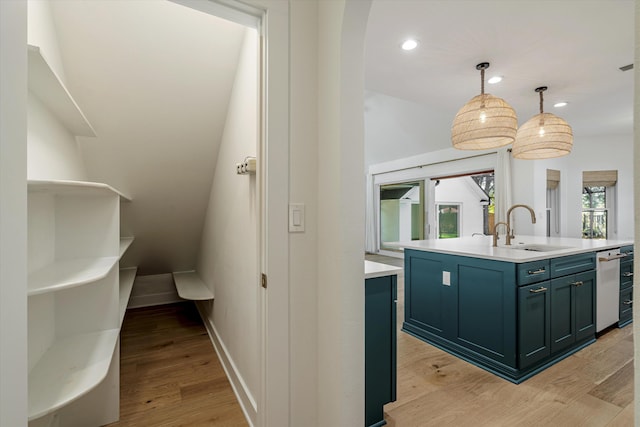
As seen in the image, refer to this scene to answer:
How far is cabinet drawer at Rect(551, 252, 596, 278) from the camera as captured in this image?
2.41 meters

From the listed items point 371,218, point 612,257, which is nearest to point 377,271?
point 612,257

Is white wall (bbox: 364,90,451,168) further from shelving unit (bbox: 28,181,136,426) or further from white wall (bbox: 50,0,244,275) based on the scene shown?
shelving unit (bbox: 28,181,136,426)

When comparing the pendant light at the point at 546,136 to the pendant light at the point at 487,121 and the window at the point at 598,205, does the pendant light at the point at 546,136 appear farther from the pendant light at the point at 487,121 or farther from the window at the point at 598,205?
the window at the point at 598,205

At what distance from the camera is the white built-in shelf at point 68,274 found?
4.03 feet

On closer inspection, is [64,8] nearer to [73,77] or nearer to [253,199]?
[73,77]

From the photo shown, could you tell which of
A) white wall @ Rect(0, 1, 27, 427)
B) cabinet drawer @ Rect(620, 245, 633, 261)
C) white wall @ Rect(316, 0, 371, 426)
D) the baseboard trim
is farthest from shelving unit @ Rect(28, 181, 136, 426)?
cabinet drawer @ Rect(620, 245, 633, 261)

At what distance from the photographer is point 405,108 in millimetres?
5180

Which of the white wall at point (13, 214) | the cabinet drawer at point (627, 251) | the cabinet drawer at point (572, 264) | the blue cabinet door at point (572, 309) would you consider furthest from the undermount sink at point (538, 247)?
the white wall at point (13, 214)

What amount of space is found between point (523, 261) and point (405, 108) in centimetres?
376

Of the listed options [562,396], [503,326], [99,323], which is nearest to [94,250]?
[99,323]

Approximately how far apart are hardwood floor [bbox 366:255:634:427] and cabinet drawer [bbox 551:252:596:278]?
0.75 m

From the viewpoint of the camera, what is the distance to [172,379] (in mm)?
2256

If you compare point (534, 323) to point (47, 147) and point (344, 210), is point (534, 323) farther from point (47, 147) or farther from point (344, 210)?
point (47, 147)

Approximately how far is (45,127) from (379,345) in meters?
2.17
